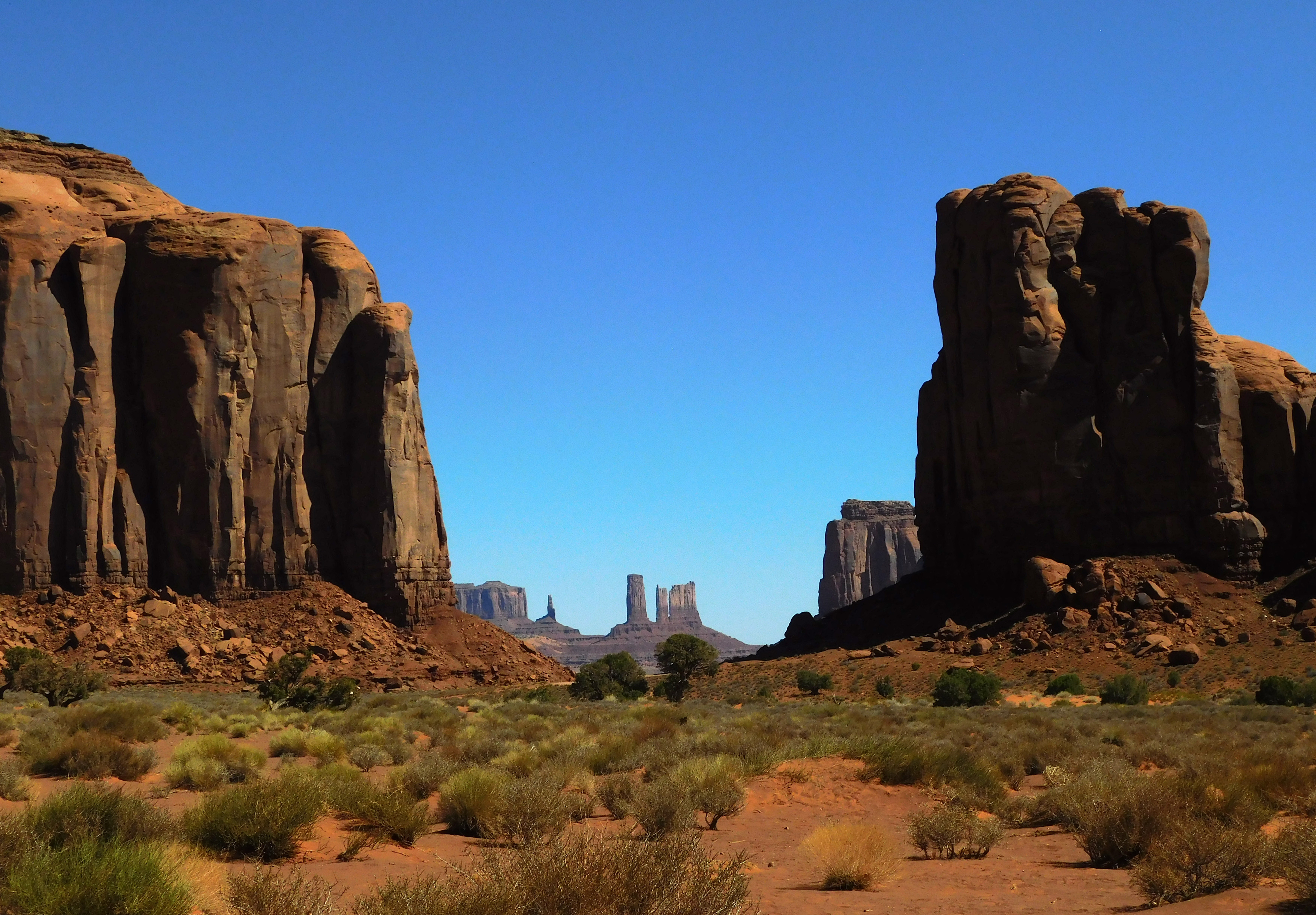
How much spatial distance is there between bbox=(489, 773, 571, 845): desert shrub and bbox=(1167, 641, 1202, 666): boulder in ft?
135

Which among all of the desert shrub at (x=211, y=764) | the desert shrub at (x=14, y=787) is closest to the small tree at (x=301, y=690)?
the desert shrub at (x=211, y=764)

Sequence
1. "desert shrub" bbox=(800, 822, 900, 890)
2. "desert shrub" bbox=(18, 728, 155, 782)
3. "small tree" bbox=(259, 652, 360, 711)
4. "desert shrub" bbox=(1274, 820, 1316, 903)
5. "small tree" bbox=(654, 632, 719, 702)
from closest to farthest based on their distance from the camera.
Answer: "desert shrub" bbox=(1274, 820, 1316, 903) → "desert shrub" bbox=(800, 822, 900, 890) → "desert shrub" bbox=(18, 728, 155, 782) → "small tree" bbox=(259, 652, 360, 711) → "small tree" bbox=(654, 632, 719, 702)

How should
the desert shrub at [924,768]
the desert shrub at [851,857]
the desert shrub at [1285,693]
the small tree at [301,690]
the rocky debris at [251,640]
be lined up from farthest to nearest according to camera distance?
the rocky debris at [251,640] → the desert shrub at [1285,693] → the small tree at [301,690] → the desert shrub at [924,768] → the desert shrub at [851,857]

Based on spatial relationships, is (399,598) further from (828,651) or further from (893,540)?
(893,540)

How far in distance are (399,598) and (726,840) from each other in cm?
4494

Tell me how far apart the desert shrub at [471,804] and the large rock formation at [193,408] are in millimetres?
44339

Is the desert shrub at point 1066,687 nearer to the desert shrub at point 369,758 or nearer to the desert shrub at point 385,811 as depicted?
the desert shrub at point 369,758

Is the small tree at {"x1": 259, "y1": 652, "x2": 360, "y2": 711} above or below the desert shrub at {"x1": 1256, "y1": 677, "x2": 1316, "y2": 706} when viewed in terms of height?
above

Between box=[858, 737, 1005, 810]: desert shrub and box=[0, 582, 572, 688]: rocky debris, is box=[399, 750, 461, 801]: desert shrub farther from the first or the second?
box=[0, 582, 572, 688]: rocky debris

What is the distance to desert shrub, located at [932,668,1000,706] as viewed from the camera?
41156 millimetres

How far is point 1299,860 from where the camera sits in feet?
31.8

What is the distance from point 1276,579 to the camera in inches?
2183

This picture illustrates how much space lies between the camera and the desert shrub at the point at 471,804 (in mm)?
13898

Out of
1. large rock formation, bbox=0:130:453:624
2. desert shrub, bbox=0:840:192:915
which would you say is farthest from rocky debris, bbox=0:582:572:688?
desert shrub, bbox=0:840:192:915
